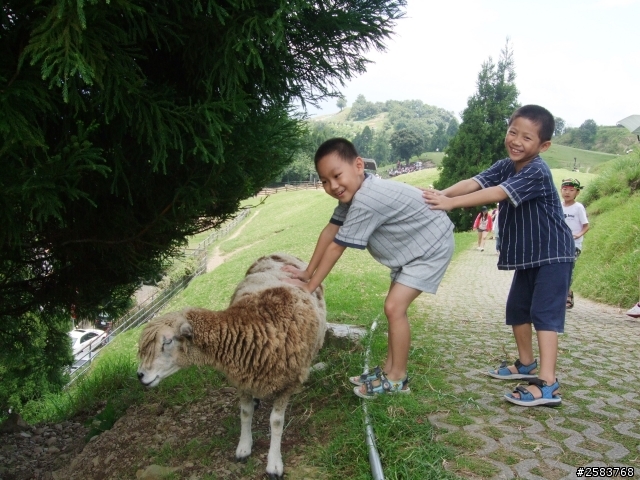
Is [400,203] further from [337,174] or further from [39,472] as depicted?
[39,472]

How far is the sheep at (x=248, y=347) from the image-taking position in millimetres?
3914

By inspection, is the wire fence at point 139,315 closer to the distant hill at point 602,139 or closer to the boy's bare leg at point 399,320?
the boy's bare leg at point 399,320

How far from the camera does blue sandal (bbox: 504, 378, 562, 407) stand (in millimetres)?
4031

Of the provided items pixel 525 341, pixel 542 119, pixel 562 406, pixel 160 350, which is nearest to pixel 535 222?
pixel 542 119

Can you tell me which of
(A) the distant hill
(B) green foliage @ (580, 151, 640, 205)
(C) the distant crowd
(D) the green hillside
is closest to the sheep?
(B) green foliage @ (580, 151, 640, 205)

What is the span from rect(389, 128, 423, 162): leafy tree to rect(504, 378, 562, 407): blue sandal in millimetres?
118732

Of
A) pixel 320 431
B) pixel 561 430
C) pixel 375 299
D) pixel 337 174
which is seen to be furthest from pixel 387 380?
pixel 375 299

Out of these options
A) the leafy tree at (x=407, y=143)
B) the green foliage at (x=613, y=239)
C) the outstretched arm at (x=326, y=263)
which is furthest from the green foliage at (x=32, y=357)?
the leafy tree at (x=407, y=143)

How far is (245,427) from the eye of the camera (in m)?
4.32

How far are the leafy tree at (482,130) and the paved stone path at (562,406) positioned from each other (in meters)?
22.9

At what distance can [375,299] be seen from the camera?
11117mm

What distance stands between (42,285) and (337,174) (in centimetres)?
376

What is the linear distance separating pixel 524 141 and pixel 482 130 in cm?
2830

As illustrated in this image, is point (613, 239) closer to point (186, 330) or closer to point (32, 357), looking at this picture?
point (186, 330)
